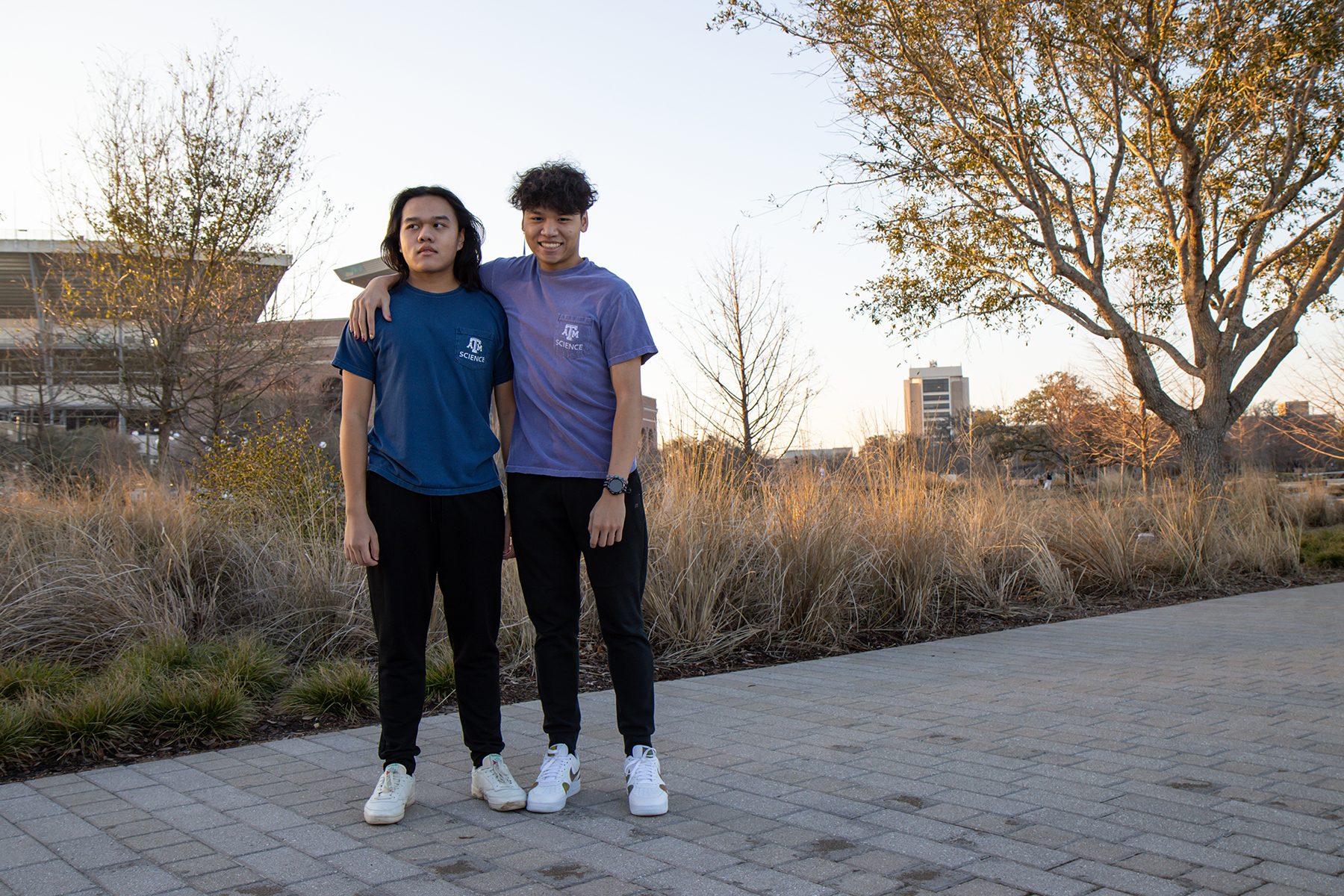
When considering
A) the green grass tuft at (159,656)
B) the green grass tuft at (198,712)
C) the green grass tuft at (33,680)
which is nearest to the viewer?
the green grass tuft at (198,712)

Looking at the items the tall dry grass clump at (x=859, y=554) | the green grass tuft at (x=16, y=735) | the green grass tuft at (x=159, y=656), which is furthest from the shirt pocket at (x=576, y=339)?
the tall dry grass clump at (x=859, y=554)

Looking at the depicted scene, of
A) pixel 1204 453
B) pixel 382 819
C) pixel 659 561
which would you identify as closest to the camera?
pixel 382 819

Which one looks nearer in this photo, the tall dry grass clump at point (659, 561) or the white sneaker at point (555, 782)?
the white sneaker at point (555, 782)

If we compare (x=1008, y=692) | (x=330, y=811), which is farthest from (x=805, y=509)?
(x=330, y=811)

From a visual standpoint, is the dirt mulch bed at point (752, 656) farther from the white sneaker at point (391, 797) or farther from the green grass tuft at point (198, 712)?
the white sneaker at point (391, 797)

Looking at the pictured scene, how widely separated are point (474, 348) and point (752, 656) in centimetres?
333

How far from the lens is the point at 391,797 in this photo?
8.79ft

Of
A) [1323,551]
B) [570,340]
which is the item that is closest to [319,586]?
[570,340]

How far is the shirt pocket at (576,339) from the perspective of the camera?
2869 millimetres

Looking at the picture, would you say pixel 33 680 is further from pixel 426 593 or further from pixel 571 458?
pixel 571 458

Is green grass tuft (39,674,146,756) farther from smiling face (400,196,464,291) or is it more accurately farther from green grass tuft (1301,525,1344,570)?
green grass tuft (1301,525,1344,570)

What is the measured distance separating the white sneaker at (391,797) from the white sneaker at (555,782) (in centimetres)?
35

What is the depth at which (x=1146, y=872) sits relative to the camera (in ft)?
7.24

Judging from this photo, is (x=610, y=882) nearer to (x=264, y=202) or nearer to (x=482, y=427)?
(x=482, y=427)
